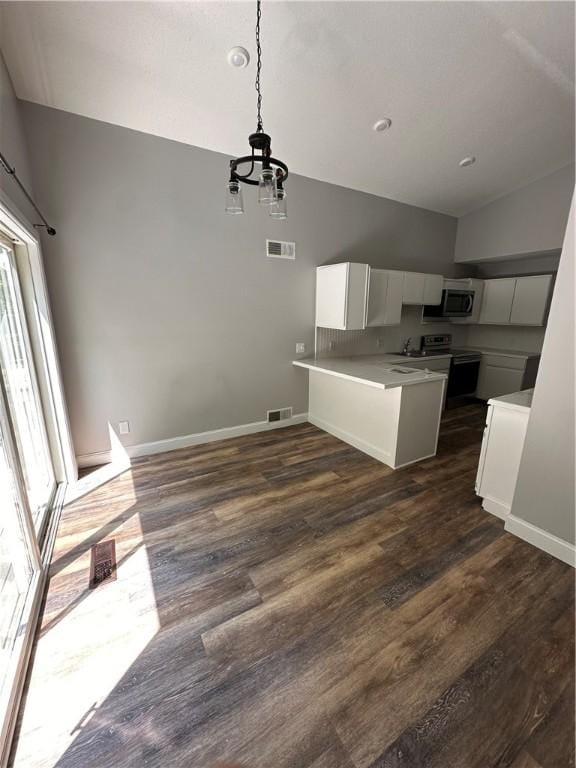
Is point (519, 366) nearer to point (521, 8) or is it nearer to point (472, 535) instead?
point (472, 535)

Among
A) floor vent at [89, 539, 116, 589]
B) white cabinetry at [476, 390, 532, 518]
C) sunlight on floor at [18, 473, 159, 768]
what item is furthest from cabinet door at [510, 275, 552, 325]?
floor vent at [89, 539, 116, 589]

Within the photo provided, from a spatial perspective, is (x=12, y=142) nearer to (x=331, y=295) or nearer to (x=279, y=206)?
(x=279, y=206)

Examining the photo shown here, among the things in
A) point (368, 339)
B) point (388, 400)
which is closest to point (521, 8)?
point (388, 400)

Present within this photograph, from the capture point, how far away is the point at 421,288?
165 inches

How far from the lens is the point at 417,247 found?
4.51 metres

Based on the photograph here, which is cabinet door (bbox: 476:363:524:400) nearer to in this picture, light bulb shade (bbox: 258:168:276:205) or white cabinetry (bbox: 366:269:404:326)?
white cabinetry (bbox: 366:269:404:326)

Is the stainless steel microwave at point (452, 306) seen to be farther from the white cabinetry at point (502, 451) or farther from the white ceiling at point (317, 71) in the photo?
the white cabinetry at point (502, 451)

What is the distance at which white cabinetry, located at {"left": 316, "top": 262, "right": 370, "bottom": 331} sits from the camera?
3377 millimetres

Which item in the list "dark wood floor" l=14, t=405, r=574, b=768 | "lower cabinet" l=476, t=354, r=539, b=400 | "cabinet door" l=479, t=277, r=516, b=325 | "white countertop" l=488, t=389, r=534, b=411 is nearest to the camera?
"dark wood floor" l=14, t=405, r=574, b=768

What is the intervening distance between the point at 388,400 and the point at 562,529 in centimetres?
146

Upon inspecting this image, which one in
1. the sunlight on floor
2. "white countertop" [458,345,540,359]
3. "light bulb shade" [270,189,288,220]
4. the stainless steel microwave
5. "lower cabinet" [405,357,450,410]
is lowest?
the sunlight on floor

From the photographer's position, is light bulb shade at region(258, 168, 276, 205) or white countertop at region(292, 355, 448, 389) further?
white countertop at region(292, 355, 448, 389)

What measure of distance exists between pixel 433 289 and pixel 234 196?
3.53 m

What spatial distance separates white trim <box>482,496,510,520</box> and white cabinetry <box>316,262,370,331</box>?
208 cm
